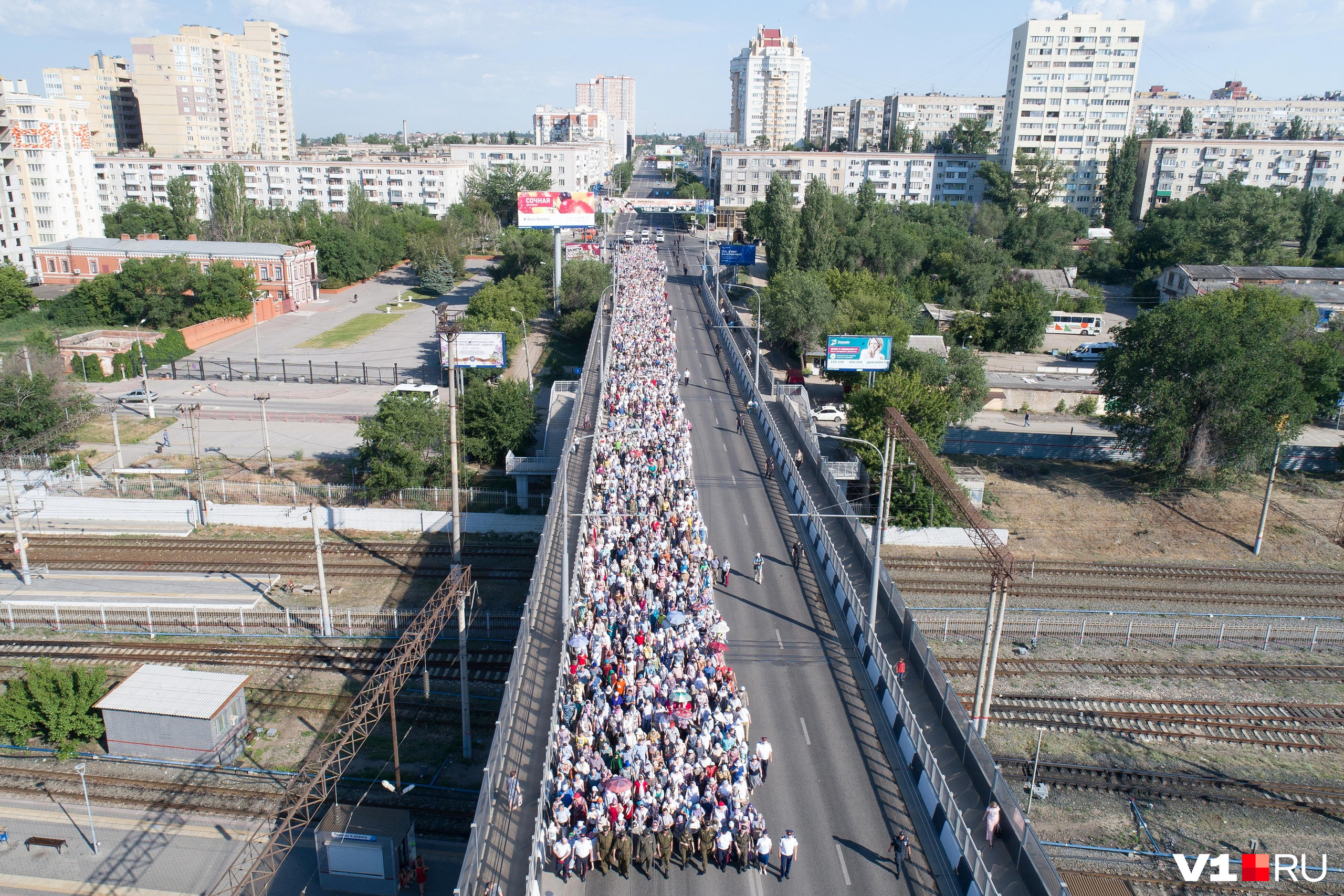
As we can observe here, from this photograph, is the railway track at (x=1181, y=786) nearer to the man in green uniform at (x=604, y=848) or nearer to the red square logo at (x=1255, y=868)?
the red square logo at (x=1255, y=868)

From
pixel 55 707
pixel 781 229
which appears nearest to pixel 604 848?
pixel 55 707

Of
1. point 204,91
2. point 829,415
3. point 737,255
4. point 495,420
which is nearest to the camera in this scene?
point 495,420

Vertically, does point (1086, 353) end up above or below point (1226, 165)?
below

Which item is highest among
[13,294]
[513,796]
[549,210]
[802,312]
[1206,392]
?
[549,210]

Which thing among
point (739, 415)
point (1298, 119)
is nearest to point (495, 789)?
point (739, 415)

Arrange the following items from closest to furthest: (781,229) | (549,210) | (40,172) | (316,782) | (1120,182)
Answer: (316,782) < (549,210) < (781,229) < (40,172) < (1120,182)

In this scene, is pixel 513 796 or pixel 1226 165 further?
pixel 1226 165

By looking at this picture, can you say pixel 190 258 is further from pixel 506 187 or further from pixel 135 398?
pixel 506 187
